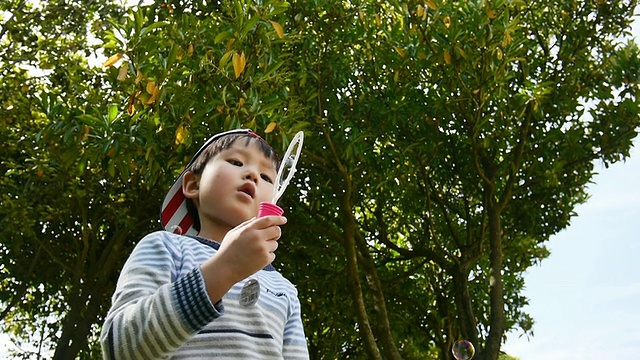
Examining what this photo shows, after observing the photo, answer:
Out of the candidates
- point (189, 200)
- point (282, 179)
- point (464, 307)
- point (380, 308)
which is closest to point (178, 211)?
point (189, 200)

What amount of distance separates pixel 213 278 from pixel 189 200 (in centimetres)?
75

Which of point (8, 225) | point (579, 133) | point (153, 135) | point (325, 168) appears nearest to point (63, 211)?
point (8, 225)

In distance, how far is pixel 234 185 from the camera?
2131 mm

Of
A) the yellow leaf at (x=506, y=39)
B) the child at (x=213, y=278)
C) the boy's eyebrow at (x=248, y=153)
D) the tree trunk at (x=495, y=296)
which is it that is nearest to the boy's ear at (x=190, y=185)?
the child at (x=213, y=278)

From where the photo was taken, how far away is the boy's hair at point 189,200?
88.8 inches

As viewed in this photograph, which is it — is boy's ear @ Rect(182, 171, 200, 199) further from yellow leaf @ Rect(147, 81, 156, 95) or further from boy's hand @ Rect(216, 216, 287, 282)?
yellow leaf @ Rect(147, 81, 156, 95)

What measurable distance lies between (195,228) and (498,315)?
6574mm

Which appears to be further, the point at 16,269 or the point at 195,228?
the point at 16,269

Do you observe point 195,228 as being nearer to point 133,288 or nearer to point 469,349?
point 133,288

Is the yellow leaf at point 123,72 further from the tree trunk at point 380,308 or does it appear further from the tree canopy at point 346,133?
the tree trunk at point 380,308

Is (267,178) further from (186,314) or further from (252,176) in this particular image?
(186,314)

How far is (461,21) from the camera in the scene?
6.73m

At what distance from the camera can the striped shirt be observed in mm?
1626

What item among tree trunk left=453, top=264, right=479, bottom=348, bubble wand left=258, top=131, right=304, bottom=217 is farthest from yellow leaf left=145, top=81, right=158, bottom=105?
tree trunk left=453, top=264, right=479, bottom=348
